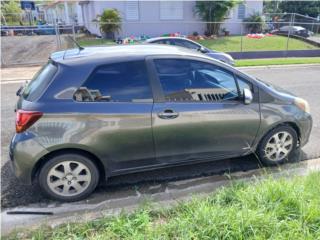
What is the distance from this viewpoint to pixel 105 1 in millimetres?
21016

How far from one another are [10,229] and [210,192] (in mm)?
2132

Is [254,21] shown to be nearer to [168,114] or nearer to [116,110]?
[168,114]

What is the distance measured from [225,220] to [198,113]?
130 centimetres

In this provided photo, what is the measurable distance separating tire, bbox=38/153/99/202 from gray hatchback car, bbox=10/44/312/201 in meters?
0.01

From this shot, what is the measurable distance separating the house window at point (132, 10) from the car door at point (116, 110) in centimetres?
1973

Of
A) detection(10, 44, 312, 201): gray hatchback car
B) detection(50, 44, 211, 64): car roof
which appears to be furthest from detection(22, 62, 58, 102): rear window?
detection(50, 44, 211, 64): car roof

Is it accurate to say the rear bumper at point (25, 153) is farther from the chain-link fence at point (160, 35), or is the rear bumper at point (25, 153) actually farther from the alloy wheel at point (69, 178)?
the chain-link fence at point (160, 35)

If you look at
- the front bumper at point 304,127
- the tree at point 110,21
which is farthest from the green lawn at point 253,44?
the front bumper at point 304,127

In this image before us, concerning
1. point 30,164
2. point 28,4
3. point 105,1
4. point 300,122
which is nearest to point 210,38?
point 105,1

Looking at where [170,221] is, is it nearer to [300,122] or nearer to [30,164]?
[30,164]

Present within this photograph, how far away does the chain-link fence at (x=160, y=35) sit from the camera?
17000 mm

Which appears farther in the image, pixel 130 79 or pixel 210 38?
pixel 210 38

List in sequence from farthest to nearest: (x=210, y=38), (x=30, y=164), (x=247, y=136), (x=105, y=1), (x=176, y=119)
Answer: (x=210, y=38), (x=105, y=1), (x=247, y=136), (x=176, y=119), (x=30, y=164)

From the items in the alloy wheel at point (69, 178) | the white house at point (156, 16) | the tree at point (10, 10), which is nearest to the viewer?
the alloy wheel at point (69, 178)
